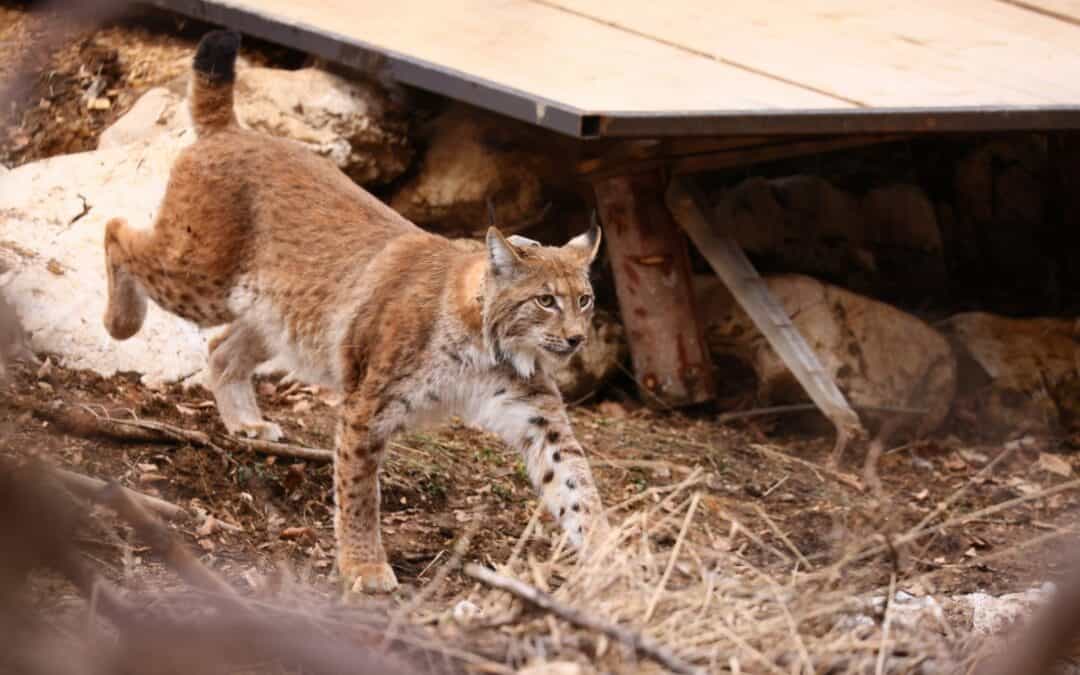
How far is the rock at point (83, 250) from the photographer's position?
257 inches

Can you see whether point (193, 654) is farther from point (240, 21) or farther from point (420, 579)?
point (240, 21)

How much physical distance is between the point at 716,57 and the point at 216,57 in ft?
6.85

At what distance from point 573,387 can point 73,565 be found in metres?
5.53

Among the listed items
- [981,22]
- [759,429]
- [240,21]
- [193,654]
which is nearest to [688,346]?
[759,429]

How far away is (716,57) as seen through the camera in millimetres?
6570

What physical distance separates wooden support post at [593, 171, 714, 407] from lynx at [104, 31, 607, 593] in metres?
1.61

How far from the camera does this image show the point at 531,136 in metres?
7.53

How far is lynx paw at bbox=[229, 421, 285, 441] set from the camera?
6.15 m

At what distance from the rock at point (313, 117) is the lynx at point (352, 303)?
1153mm

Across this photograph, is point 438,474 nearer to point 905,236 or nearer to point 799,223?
point 799,223

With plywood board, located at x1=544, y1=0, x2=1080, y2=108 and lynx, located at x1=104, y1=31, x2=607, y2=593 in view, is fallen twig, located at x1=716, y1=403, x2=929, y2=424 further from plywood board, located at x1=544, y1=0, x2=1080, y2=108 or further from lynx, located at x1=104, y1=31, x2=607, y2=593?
lynx, located at x1=104, y1=31, x2=607, y2=593

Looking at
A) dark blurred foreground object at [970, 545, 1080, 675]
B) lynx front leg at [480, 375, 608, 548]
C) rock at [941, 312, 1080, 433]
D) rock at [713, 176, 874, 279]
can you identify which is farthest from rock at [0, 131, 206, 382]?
dark blurred foreground object at [970, 545, 1080, 675]

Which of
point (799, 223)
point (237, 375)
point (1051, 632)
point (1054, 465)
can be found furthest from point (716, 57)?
point (1051, 632)

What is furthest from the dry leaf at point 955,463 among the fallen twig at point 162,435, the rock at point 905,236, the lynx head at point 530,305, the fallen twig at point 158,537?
the fallen twig at point 158,537
